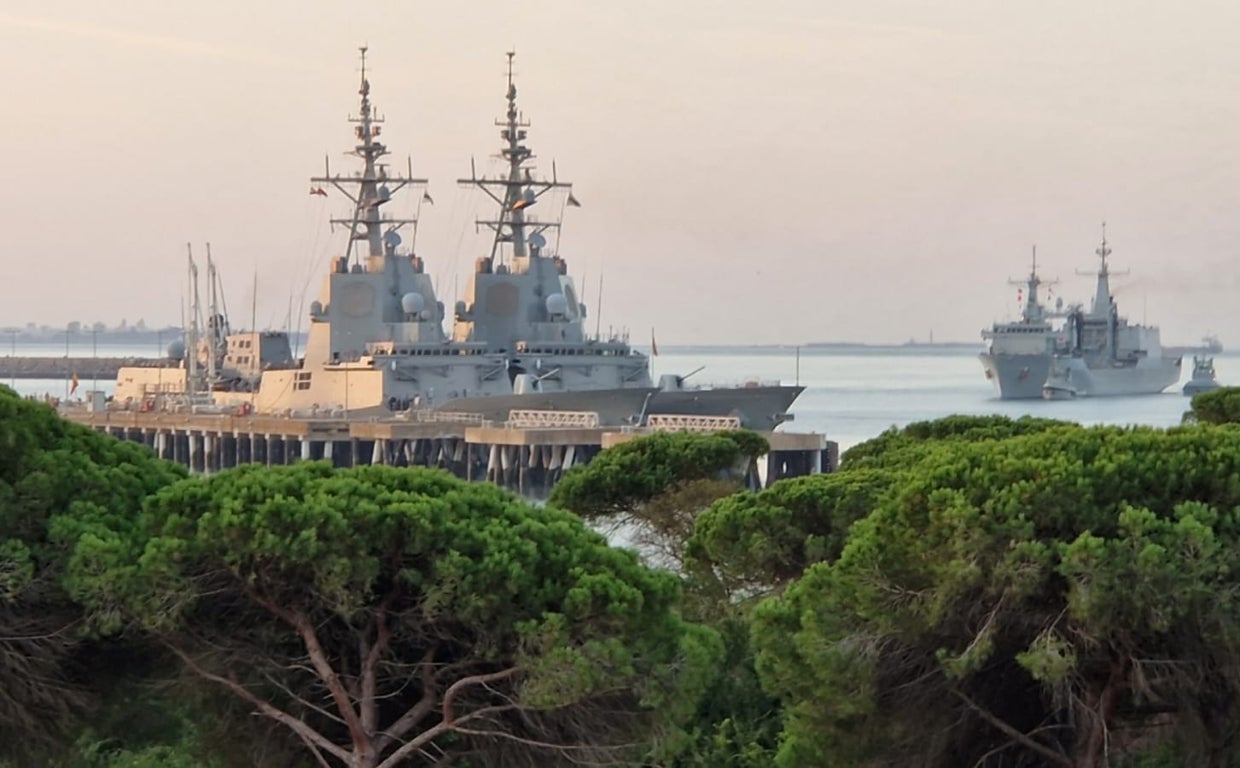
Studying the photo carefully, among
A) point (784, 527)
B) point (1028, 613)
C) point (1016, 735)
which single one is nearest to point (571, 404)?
point (784, 527)

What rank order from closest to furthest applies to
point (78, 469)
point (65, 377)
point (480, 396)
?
point (78, 469) → point (480, 396) → point (65, 377)

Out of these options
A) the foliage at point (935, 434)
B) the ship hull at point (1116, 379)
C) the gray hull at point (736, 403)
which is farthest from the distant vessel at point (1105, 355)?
the foliage at point (935, 434)

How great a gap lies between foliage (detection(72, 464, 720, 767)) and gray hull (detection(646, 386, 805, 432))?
46.0 metres

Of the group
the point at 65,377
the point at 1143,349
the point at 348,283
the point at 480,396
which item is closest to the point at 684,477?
the point at 480,396

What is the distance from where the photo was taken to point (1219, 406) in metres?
20.7

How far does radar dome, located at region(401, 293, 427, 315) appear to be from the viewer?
61500 millimetres

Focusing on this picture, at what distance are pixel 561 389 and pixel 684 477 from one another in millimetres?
37092

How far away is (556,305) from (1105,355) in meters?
81.2

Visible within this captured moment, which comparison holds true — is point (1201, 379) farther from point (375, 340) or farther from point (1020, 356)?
point (375, 340)

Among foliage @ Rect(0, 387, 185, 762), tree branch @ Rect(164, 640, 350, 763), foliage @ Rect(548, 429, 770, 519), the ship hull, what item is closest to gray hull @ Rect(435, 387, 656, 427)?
foliage @ Rect(548, 429, 770, 519)

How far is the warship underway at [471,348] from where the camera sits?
59.2m

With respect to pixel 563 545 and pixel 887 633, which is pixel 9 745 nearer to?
pixel 563 545

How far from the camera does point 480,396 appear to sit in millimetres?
58906

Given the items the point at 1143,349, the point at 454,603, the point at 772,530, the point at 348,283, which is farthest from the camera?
the point at 1143,349
